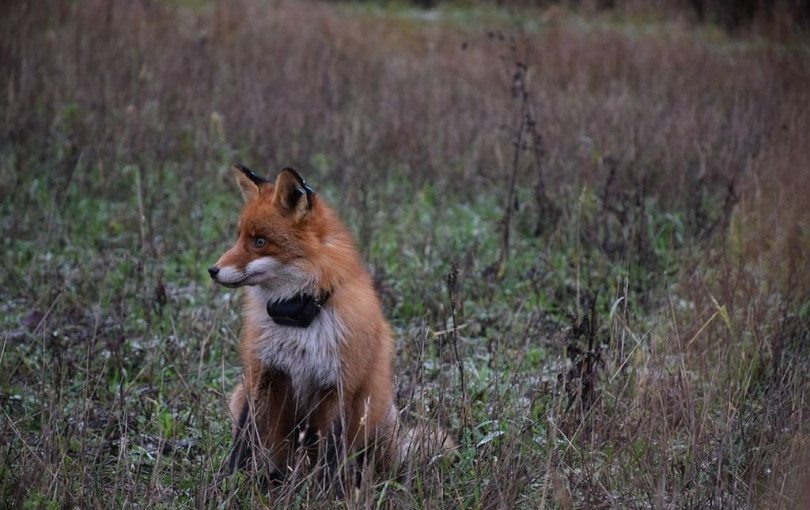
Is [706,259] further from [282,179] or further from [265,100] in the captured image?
[265,100]

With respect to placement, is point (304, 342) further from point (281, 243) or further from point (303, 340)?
point (281, 243)

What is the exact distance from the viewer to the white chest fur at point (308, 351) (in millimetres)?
3982

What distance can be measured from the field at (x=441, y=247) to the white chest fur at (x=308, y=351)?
414 millimetres

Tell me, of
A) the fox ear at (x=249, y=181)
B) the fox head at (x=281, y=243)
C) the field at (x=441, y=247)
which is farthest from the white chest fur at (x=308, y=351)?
the fox ear at (x=249, y=181)

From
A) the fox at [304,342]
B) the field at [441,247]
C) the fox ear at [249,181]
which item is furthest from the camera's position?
the fox ear at [249,181]

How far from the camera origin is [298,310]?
4.04m

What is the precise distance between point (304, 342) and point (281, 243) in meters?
0.48

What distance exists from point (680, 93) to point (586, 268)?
5.85 m

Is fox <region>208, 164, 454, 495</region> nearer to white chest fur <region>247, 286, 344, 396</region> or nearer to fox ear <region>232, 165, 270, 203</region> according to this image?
white chest fur <region>247, 286, 344, 396</region>

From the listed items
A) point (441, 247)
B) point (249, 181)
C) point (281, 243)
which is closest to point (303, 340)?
point (281, 243)

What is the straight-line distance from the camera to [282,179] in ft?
13.3

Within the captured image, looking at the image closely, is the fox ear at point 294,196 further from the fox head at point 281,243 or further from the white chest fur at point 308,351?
the white chest fur at point 308,351

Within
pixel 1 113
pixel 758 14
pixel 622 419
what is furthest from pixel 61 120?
pixel 758 14

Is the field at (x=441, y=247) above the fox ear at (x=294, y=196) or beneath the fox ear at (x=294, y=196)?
beneath
